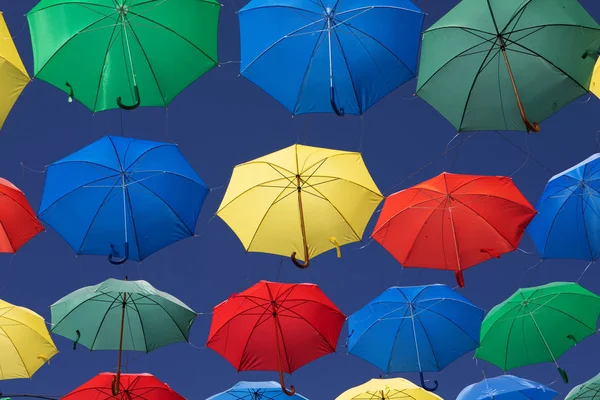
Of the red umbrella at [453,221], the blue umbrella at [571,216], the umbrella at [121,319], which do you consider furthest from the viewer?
the umbrella at [121,319]

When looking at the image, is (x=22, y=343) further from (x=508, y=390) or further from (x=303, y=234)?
(x=508, y=390)

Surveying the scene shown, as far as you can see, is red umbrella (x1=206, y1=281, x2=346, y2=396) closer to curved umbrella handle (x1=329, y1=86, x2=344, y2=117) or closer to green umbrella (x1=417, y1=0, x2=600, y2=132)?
curved umbrella handle (x1=329, y1=86, x2=344, y2=117)

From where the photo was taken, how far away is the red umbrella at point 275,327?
14234 millimetres

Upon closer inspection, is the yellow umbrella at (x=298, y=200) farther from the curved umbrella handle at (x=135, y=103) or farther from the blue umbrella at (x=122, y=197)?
the curved umbrella handle at (x=135, y=103)

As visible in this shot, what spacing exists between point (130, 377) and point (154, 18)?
599 centimetres

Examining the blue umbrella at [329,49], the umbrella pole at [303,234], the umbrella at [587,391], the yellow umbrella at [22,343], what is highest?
the blue umbrella at [329,49]

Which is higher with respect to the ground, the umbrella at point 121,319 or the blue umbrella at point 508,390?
the umbrella at point 121,319

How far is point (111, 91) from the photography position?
1240 centimetres

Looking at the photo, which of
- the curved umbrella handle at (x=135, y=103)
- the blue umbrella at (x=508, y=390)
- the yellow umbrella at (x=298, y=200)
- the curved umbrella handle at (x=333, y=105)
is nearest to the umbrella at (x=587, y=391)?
the blue umbrella at (x=508, y=390)

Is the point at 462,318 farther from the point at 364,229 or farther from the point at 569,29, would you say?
the point at 569,29

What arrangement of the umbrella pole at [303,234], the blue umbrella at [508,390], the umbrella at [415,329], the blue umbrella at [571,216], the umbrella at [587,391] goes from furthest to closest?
1. the umbrella at [587,391]
2. the blue umbrella at [508,390]
3. the umbrella at [415,329]
4. the blue umbrella at [571,216]
5. the umbrella pole at [303,234]

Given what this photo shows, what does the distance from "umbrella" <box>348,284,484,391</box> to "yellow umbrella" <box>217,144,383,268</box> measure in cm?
171

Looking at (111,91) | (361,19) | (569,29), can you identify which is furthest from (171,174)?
A: (569,29)

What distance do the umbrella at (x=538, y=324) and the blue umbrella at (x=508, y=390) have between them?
0.96 ft
